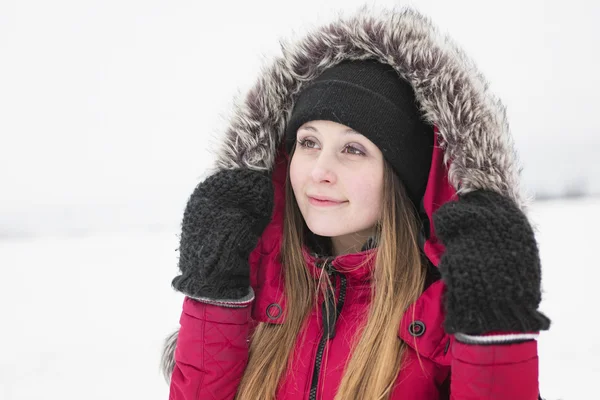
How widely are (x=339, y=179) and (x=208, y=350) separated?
0.61 m

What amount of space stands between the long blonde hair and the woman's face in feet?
0.16

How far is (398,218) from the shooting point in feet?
4.38

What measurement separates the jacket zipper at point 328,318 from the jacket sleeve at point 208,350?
241 mm

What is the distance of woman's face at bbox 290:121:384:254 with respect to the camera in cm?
128

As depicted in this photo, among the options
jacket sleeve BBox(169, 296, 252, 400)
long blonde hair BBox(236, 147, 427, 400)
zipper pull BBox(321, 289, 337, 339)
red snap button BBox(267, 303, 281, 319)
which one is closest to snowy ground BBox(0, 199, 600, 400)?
long blonde hair BBox(236, 147, 427, 400)

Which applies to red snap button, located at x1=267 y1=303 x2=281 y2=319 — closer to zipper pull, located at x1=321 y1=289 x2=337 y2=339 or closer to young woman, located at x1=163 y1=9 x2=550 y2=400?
young woman, located at x1=163 y1=9 x2=550 y2=400

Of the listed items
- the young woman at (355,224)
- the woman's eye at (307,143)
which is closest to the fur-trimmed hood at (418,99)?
the young woman at (355,224)

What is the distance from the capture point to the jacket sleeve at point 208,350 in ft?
4.28

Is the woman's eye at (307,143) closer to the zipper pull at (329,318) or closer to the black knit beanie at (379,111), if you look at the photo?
the black knit beanie at (379,111)

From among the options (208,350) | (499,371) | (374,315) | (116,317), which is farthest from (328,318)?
(116,317)

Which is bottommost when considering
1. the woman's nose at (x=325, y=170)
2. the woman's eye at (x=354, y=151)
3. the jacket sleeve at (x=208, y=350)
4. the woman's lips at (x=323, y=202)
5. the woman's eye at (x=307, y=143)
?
the jacket sleeve at (x=208, y=350)

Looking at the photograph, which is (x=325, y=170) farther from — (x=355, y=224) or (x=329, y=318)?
A: (x=329, y=318)

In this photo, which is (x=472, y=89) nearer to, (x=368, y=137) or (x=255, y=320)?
(x=368, y=137)

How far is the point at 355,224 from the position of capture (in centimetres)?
132
